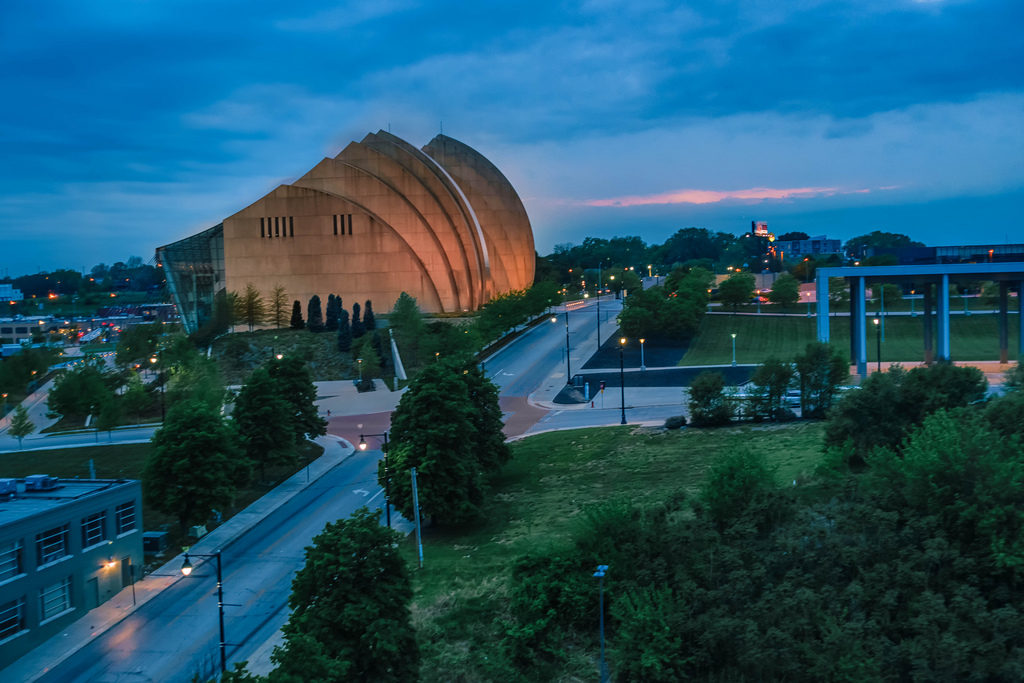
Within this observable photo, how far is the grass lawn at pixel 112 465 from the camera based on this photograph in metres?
Answer: 34.2

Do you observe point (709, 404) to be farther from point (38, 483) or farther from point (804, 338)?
point (804, 338)

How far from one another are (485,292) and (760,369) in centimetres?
4789

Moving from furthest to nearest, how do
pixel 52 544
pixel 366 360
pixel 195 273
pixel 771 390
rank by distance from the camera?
pixel 195 273 < pixel 366 360 < pixel 771 390 < pixel 52 544

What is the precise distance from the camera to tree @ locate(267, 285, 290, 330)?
7681 cm

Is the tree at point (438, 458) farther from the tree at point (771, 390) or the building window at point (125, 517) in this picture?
the tree at point (771, 390)

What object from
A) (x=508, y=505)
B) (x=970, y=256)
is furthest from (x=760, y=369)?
(x=970, y=256)

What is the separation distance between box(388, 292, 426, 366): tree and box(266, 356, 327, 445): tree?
23.6 meters

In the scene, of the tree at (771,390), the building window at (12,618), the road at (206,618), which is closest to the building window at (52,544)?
the building window at (12,618)

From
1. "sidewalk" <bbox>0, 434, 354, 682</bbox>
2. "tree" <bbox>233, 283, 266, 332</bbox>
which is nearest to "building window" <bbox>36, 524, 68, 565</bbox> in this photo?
"sidewalk" <bbox>0, 434, 354, 682</bbox>

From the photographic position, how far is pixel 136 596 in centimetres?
2509

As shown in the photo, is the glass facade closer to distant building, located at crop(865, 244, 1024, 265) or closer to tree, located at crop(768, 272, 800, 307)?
tree, located at crop(768, 272, 800, 307)

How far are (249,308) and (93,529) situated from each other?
51.3 meters

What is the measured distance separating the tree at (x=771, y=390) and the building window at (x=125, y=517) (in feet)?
94.3

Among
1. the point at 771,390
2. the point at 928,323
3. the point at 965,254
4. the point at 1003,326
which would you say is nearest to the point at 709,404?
the point at 771,390
